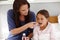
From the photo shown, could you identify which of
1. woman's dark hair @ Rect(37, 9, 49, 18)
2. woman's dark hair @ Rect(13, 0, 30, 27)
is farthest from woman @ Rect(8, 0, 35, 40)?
woman's dark hair @ Rect(37, 9, 49, 18)

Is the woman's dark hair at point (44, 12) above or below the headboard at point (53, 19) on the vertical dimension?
above

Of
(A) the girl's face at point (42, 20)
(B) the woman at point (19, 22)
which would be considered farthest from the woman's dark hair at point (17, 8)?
(A) the girl's face at point (42, 20)

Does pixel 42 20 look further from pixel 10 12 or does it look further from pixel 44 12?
pixel 10 12

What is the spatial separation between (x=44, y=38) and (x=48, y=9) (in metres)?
0.29

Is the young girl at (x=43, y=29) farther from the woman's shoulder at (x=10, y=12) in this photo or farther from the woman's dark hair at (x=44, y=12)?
the woman's shoulder at (x=10, y=12)

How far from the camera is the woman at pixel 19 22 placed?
146 centimetres

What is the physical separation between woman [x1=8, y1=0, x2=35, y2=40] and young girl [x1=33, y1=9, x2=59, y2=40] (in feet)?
0.23

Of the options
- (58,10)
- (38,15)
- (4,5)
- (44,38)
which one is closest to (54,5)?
(58,10)

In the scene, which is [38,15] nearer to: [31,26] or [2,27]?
[31,26]

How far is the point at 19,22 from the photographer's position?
1478 mm

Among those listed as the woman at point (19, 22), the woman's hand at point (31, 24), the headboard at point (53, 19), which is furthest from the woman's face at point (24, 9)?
the headboard at point (53, 19)

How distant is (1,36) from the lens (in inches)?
59.0

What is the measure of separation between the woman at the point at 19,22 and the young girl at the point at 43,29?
70 millimetres

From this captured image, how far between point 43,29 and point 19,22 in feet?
0.81
